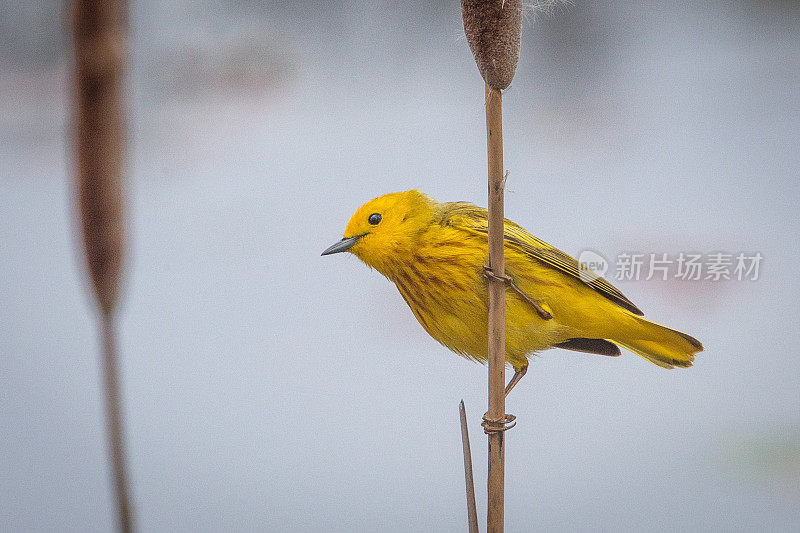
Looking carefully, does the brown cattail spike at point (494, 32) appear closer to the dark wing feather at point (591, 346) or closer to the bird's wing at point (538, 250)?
the bird's wing at point (538, 250)

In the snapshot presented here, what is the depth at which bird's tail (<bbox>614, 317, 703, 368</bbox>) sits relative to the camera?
3.02 feet

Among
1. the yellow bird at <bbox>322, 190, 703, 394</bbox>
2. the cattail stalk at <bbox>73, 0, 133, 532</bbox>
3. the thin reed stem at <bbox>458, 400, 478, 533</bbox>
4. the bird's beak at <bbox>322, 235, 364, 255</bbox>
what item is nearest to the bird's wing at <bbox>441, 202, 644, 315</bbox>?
the yellow bird at <bbox>322, 190, 703, 394</bbox>

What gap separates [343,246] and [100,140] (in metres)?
0.32

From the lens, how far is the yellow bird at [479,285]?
0.88 metres

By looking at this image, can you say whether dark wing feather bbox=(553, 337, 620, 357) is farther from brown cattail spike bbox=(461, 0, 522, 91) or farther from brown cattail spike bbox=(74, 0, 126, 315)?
brown cattail spike bbox=(74, 0, 126, 315)

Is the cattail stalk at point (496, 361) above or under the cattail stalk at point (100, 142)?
under

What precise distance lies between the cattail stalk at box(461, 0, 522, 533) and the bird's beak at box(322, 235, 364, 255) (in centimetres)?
20

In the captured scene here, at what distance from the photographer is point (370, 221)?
34.5 inches

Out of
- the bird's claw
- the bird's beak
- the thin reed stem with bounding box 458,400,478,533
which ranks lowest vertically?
the thin reed stem with bounding box 458,400,478,533

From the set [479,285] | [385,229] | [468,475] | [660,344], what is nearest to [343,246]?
[385,229]

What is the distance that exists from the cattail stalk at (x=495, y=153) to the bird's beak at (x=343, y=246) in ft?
0.66

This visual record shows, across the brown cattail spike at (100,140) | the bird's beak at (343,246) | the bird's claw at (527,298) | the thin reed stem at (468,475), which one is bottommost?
the thin reed stem at (468,475)

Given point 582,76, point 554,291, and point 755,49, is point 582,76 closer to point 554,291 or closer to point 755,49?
point 755,49

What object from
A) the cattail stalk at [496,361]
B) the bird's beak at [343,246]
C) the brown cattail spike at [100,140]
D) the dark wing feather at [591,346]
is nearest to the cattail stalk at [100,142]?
the brown cattail spike at [100,140]
